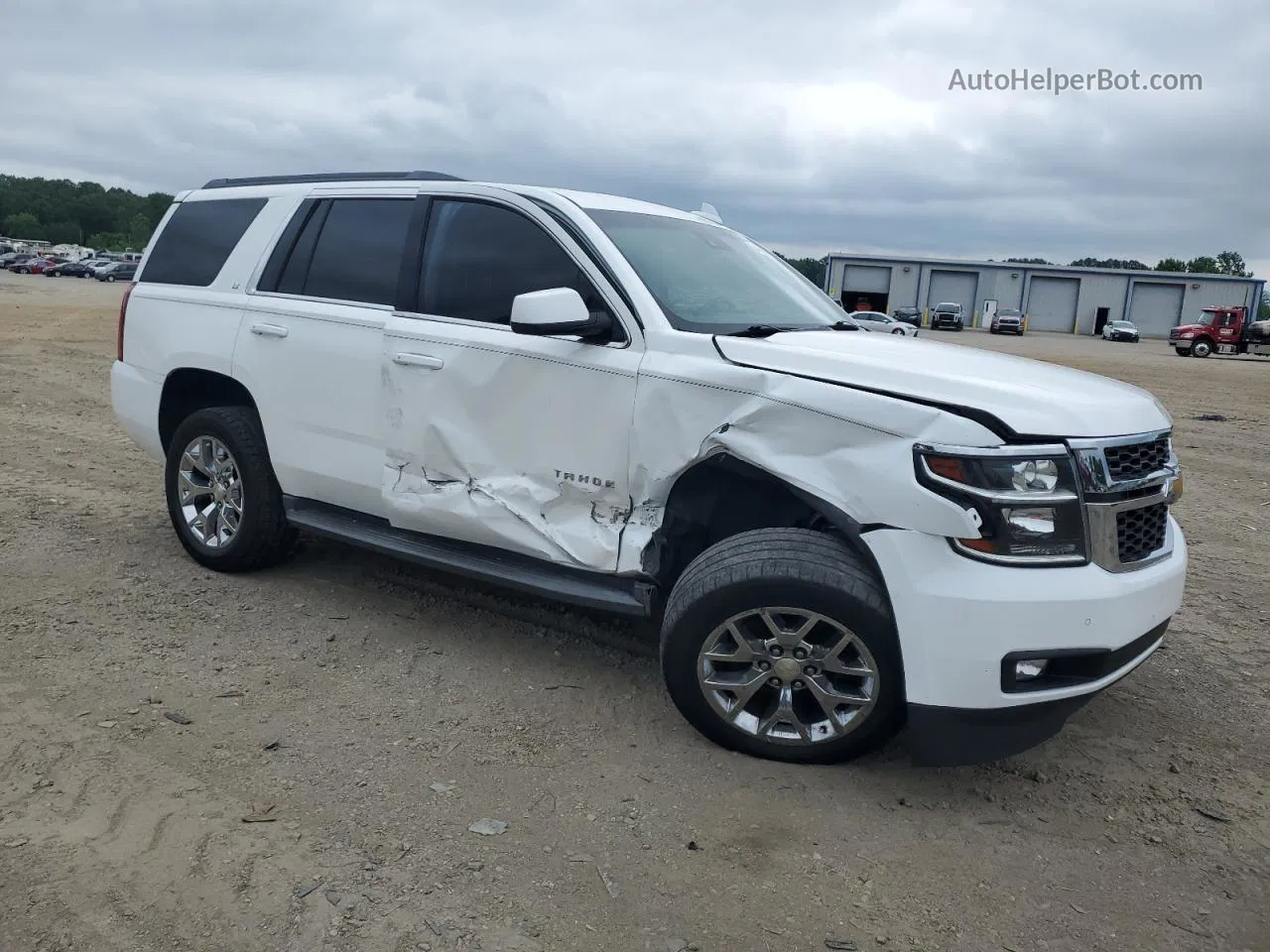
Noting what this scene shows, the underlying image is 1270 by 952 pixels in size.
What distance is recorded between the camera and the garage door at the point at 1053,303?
68.4m

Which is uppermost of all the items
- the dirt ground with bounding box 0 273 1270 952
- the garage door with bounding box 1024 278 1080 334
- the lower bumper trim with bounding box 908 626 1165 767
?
the garage door with bounding box 1024 278 1080 334

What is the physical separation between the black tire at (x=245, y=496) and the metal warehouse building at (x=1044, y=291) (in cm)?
6232

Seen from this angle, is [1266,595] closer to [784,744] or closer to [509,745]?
[784,744]

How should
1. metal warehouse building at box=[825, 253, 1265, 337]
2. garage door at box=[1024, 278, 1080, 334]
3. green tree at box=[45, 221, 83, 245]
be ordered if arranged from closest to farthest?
metal warehouse building at box=[825, 253, 1265, 337] < garage door at box=[1024, 278, 1080, 334] < green tree at box=[45, 221, 83, 245]

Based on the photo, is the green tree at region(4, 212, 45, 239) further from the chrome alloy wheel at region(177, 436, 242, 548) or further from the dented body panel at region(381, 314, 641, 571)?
the dented body panel at region(381, 314, 641, 571)

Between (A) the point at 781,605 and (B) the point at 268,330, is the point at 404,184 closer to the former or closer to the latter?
(B) the point at 268,330

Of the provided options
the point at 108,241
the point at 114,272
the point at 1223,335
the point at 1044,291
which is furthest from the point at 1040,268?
the point at 108,241

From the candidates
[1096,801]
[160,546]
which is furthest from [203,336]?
[1096,801]

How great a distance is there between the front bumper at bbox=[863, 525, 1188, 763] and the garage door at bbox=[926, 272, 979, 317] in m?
70.0

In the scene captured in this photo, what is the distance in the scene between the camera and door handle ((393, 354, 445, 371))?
13.9 feet

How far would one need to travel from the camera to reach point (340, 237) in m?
4.84

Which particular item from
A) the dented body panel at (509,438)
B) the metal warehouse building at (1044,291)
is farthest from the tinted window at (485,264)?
the metal warehouse building at (1044,291)

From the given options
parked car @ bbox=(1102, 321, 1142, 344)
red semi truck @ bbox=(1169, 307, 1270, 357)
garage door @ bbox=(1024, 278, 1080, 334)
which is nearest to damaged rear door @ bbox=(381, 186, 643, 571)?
red semi truck @ bbox=(1169, 307, 1270, 357)

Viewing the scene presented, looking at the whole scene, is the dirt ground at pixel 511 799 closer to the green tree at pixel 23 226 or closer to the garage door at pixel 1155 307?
the garage door at pixel 1155 307
